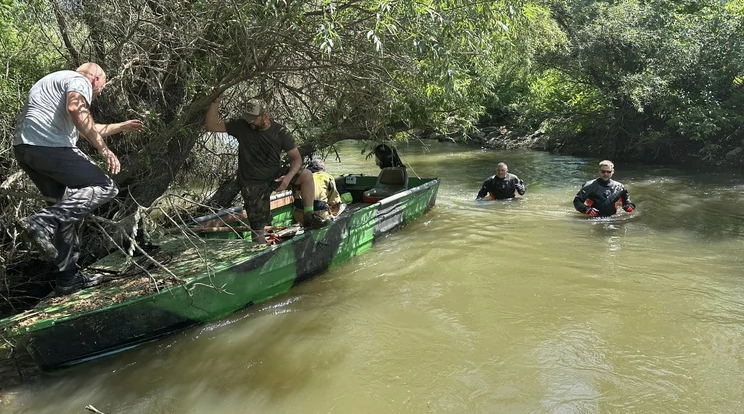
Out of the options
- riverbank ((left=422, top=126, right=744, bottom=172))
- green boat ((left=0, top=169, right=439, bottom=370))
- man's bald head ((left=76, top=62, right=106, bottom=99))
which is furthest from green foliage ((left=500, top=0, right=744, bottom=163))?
man's bald head ((left=76, top=62, right=106, bottom=99))

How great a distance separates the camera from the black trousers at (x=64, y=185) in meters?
4.06

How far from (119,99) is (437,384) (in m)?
4.47

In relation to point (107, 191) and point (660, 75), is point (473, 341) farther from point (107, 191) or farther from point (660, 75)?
point (660, 75)

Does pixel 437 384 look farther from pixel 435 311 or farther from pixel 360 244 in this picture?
pixel 360 244

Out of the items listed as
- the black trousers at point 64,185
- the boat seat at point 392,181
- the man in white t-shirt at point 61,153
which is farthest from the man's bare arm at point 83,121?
the boat seat at point 392,181

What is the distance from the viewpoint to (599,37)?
14.8m

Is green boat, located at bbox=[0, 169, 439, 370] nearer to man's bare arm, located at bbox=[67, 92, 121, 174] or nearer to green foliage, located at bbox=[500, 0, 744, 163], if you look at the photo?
man's bare arm, located at bbox=[67, 92, 121, 174]

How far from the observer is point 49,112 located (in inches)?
159

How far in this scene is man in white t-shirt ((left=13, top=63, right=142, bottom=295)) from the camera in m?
4.01

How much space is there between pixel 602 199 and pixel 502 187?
2.07 meters

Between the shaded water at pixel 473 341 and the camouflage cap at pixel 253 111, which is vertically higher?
the camouflage cap at pixel 253 111

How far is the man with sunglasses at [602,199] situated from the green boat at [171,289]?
4.03 m

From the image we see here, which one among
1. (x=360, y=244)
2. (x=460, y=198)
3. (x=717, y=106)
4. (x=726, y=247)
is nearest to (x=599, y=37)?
(x=717, y=106)

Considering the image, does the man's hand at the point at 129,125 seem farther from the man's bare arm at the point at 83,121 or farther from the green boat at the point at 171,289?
the green boat at the point at 171,289
